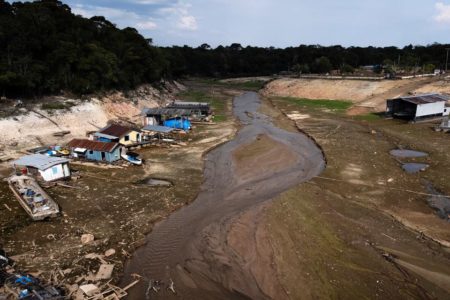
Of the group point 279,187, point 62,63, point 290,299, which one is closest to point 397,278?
point 290,299

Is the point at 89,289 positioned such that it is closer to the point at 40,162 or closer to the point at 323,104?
the point at 40,162

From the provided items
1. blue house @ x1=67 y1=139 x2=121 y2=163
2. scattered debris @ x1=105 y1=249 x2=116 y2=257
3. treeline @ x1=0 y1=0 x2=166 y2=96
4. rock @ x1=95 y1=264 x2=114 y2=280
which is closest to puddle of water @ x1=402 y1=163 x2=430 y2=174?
scattered debris @ x1=105 y1=249 x2=116 y2=257

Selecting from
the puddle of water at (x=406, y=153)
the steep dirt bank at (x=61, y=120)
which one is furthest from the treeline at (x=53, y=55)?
the puddle of water at (x=406, y=153)

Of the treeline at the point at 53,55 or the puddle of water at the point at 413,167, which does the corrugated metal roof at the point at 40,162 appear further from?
the puddle of water at the point at 413,167

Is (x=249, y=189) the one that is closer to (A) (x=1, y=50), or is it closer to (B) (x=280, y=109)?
(A) (x=1, y=50)

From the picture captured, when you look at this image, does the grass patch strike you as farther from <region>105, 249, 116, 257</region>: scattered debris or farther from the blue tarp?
<region>105, 249, 116, 257</region>: scattered debris

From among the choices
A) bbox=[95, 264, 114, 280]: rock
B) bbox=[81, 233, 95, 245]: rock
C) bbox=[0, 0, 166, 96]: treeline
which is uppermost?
bbox=[0, 0, 166, 96]: treeline

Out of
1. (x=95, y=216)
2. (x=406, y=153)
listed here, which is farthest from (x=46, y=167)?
(x=406, y=153)
